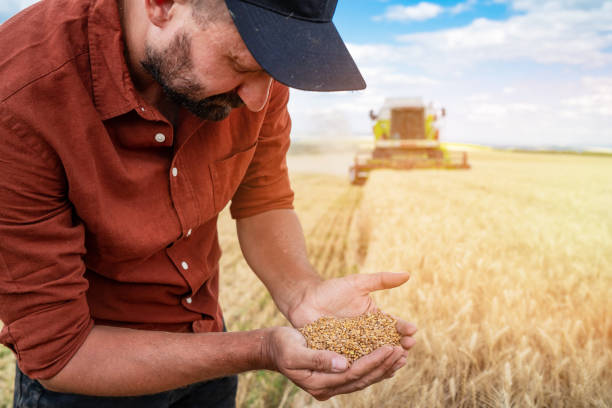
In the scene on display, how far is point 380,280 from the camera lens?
173 centimetres

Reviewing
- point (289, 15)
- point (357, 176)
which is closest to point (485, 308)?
point (289, 15)

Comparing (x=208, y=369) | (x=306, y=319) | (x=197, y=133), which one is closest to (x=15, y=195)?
(x=197, y=133)

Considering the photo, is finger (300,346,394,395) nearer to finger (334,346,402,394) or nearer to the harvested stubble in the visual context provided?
finger (334,346,402,394)

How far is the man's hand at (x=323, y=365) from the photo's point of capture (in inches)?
54.5

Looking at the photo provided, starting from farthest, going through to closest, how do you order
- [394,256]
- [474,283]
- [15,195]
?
[394,256] → [474,283] → [15,195]

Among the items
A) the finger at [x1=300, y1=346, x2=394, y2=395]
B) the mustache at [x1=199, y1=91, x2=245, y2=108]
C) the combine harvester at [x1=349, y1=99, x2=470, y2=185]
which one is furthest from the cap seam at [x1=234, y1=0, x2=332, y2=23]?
the combine harvester at [x1=349, y1=99, x2=470, y2=185]

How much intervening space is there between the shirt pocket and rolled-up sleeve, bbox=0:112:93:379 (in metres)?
0.49

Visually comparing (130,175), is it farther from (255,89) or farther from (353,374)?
(353,374)

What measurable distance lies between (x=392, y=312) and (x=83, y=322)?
72.9 inches

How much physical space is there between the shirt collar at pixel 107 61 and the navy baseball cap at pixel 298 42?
0.40 meters

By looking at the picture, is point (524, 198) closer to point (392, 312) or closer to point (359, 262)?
point (359, 262)

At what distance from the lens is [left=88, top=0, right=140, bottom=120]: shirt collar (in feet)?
4.44

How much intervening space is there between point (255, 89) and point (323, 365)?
855 millimetres

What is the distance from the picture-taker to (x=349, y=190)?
15.4m
